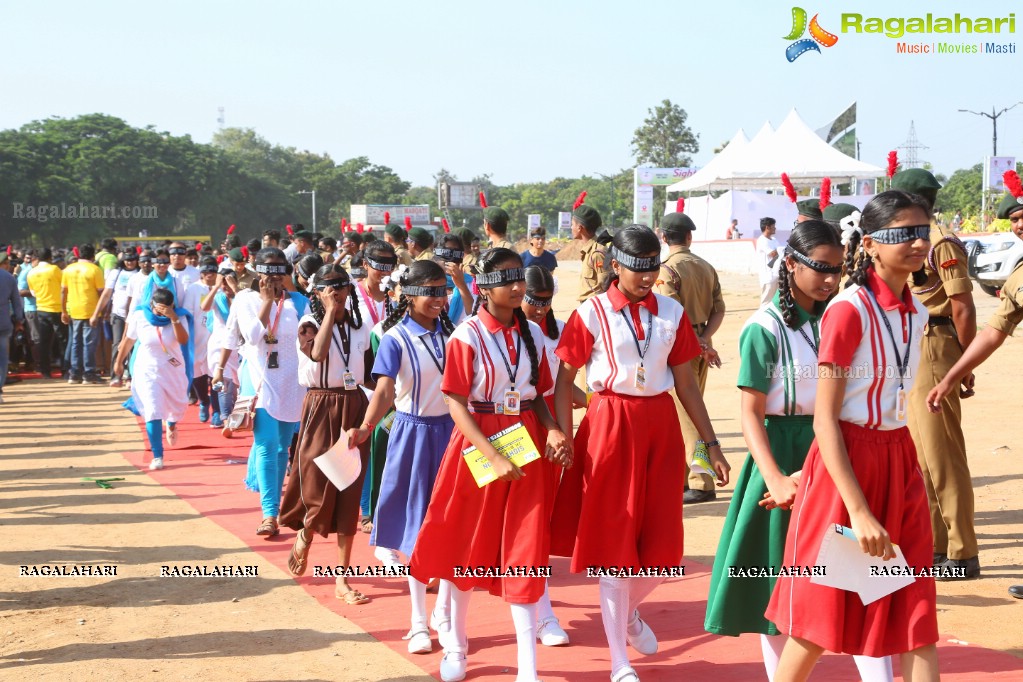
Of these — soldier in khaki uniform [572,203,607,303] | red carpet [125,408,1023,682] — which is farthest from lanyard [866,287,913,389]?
soldier in khaki uniform [572,203,607,303]

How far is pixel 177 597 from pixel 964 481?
451cm

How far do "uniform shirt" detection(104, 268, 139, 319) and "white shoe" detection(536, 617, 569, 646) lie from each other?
11764 millimetres

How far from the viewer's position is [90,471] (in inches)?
422

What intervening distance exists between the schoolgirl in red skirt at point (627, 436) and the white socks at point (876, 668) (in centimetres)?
130

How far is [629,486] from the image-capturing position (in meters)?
4.77

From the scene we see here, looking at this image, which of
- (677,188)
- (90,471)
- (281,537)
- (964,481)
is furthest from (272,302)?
(677,188)

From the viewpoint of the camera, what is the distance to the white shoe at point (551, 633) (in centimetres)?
542

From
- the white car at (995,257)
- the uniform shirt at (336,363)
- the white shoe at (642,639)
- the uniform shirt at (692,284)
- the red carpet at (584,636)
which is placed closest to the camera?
the red carpet at (584,636)

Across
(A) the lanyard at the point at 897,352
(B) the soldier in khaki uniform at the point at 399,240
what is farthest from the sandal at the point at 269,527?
(A) the lanyard at the point at 897,352

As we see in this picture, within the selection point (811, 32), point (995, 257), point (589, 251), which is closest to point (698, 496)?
point (589, 251)

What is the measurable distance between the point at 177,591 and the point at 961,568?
14.8 feet

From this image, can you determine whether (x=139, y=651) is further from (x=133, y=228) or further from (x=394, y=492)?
(x=133, y=228)

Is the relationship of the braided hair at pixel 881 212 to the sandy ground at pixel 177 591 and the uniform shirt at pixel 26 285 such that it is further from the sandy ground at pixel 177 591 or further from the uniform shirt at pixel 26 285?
the uniform shirt at pixel 26 285

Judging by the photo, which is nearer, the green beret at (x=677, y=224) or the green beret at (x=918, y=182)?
the green beret at (x=918, y=182)
